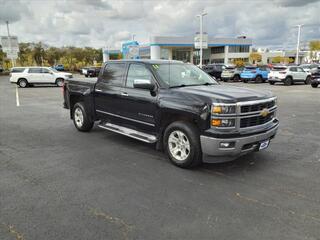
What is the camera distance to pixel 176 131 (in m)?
4.92

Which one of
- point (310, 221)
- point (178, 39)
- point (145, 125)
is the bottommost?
point (310, 221)

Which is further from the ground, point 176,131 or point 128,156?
point 176,131

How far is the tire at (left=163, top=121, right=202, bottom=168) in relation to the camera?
464 centimetres

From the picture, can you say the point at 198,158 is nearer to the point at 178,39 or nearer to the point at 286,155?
the point at 286,155

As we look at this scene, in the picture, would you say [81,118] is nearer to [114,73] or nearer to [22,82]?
[114,73]

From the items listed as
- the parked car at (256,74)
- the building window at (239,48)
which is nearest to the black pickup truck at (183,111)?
the parked car at (256,74)

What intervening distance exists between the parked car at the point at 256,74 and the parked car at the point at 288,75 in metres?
2.51

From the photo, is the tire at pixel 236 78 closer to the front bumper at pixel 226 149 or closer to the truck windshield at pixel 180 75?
the truck windshield at pixel 180 75

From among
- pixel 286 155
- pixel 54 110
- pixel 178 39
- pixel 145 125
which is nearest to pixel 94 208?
pixel 145 125

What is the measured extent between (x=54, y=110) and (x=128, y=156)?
23.0 feet

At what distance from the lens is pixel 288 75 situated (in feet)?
77.9

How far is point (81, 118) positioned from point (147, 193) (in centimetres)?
417

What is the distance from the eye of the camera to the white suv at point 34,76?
23.5 metres

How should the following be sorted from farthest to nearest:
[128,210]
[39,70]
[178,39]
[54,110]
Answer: [178,39] → [39,70] → [54,110] → [128,210]
